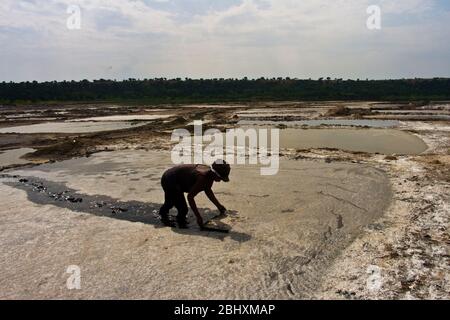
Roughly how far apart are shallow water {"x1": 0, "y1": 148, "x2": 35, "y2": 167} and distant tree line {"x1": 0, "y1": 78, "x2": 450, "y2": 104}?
132 ft

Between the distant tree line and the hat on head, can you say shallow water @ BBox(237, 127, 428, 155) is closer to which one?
the hat on head

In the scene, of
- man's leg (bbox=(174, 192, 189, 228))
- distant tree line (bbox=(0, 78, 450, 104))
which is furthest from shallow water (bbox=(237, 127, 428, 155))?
distant tree line (bbox=(0, 78, 450, 104))

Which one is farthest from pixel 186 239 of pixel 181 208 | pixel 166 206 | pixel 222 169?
pixel 222 169

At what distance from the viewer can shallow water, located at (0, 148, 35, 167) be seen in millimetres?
13500

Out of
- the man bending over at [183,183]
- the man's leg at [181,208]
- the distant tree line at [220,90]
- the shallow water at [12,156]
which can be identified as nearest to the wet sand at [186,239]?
the man's leg at [181,208]

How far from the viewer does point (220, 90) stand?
68500mm

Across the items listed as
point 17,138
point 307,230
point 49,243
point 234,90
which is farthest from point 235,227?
point 234,90

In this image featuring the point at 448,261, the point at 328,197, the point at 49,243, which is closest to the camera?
the point at 448,261

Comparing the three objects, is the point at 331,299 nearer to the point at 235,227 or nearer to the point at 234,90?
the point at 235,227

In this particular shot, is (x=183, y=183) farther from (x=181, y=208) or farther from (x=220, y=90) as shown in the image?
(x=220, y=90)

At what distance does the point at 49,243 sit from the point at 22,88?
2624 inches

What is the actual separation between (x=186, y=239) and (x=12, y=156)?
35.5 feet
